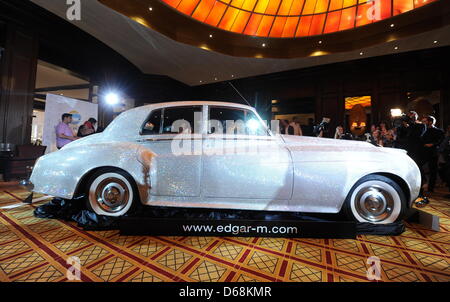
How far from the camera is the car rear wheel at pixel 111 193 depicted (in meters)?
1.93

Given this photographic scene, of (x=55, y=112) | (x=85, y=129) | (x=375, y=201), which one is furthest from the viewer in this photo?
(x=55, y=112)

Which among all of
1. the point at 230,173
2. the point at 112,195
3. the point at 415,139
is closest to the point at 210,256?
the point at 230,173

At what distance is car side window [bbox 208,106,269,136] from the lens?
1991mm

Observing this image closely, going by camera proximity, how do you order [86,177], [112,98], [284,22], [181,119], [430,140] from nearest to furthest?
[86,177], [181,119], [430,140], [284,22], [112,98]

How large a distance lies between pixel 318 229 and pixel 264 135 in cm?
104

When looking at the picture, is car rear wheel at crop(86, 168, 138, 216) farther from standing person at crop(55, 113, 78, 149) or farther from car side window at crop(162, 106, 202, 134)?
standing person at crop(55, 113, 78, 149)

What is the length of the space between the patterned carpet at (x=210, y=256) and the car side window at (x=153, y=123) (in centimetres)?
109

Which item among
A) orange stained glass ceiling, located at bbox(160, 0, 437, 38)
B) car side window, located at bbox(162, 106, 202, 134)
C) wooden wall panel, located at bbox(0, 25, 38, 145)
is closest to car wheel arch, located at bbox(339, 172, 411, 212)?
car side window, located at bbox(162, 106, 202, 134)

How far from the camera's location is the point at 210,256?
145cm

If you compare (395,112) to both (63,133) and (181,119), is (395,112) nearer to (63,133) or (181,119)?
(181,119)

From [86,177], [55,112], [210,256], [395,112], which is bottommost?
[210,256]

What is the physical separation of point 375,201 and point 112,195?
2.73 m

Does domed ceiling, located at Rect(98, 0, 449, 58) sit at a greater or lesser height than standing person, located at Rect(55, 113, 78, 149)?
greater

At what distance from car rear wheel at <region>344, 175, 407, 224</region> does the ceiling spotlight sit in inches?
340
